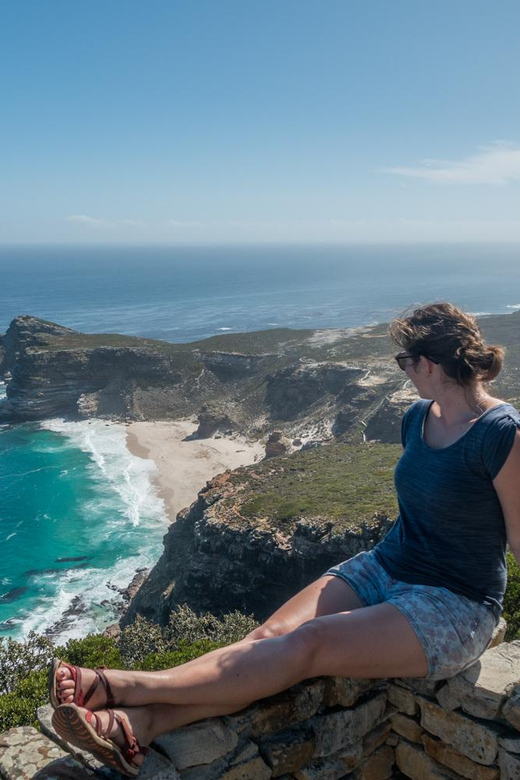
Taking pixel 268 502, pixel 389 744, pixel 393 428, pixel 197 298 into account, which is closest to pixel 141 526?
pixel 268 502

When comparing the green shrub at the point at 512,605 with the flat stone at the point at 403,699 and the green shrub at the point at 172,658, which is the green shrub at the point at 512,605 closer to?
the flat stone at the point at 403,699

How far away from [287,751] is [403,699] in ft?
3.43

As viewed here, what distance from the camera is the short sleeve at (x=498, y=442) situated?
397cm

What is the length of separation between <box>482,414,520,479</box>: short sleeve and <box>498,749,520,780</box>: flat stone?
1.95 m

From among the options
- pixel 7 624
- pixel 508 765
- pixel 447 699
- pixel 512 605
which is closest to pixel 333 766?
pixel 447 699

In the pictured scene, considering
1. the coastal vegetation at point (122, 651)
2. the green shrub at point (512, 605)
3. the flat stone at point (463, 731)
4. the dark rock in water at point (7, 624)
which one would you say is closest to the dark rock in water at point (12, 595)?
the dark rock in water at point (7, 624)

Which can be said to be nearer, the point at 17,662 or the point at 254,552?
the point at 17,662

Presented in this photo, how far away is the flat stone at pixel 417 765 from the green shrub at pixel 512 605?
4.86 m

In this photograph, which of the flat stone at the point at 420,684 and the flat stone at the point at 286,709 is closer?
the flat stone at the point at 286,709

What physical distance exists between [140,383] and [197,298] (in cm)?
10631

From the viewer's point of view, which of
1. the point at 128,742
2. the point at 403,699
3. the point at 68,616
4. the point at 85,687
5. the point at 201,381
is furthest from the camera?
the point at 201,381

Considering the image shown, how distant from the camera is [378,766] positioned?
480 centimetres

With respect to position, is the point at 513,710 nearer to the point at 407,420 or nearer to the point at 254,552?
the point at 407,420

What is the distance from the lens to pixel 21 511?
136 ft
